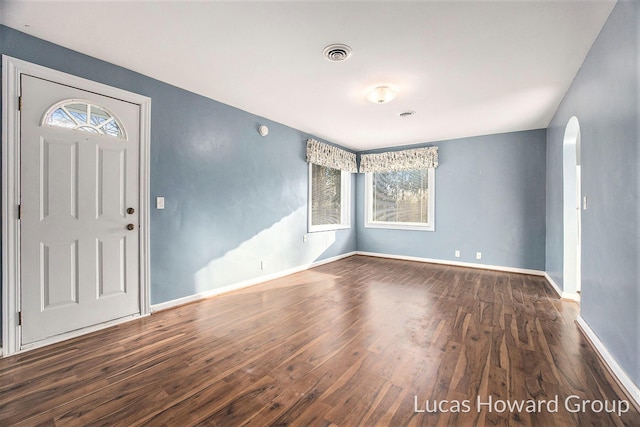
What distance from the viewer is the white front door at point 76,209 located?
221 centimetres

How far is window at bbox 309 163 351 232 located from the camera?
17.5 ft

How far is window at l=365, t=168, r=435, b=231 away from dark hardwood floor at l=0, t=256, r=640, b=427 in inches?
107

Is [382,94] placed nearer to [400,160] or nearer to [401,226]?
[400,160]

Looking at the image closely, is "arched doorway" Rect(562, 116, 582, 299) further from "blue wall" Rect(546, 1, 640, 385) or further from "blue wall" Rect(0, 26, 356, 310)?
"blue wall" Rect(0, 26, 356, 310)

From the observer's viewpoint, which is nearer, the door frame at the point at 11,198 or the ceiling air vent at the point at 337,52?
the door frame at the point at 11,198

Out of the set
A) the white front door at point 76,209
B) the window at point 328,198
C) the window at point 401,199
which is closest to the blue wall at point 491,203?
the window at point 401,199

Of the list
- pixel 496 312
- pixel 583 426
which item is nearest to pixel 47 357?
pixel 583 426

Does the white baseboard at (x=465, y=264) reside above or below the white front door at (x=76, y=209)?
below

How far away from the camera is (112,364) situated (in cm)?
201

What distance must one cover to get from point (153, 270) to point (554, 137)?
5.42 metres

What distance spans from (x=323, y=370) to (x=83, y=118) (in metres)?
2.93

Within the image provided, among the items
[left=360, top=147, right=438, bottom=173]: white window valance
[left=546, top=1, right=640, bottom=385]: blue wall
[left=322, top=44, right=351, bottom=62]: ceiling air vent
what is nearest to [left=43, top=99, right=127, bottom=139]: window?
[left=322, top=44, right=351, bottom=62]: ceiling air vent

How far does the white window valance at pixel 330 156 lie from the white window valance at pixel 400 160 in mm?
323

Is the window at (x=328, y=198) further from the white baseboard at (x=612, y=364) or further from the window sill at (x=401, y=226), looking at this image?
the white baseboard at (x=612, y=364)
